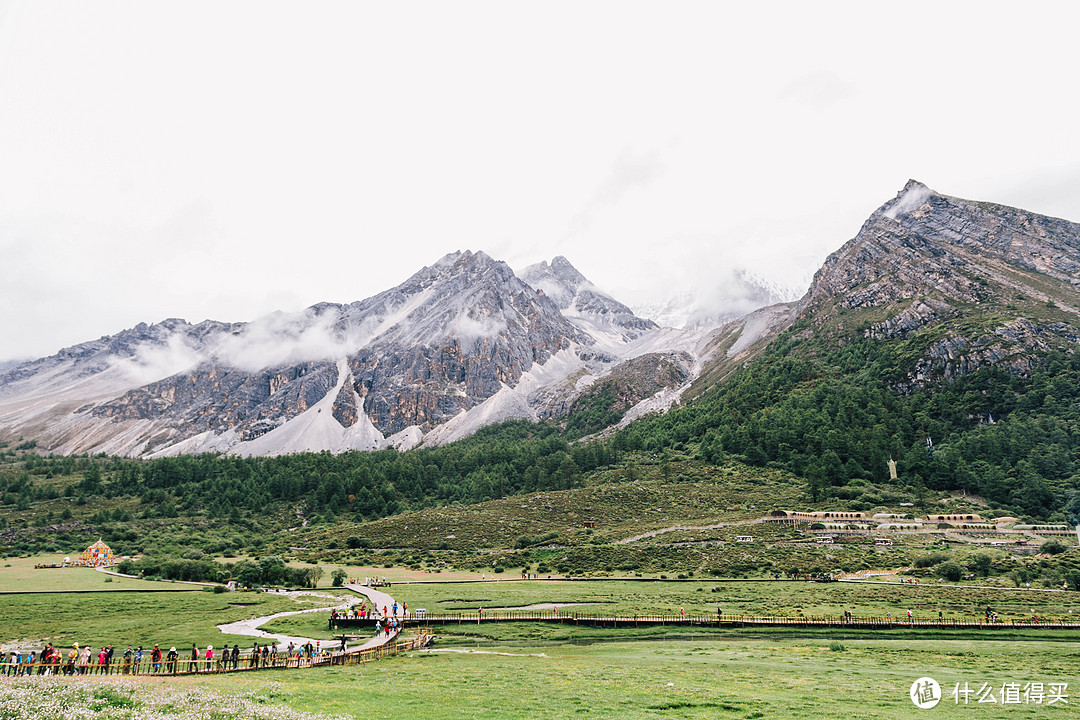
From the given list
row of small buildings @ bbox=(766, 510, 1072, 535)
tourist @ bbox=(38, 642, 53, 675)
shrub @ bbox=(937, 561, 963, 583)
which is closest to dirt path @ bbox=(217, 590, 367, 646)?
tourist @ bbox=(38, 642, 53, 675)

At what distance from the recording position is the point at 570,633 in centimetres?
4559

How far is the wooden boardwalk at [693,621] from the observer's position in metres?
44.4

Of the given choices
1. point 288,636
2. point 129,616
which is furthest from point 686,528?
point 129,616

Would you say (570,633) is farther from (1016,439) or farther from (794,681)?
(1016,439)

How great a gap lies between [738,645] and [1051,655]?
1742 cm

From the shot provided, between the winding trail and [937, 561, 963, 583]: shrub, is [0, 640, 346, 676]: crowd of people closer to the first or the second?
the winding trail

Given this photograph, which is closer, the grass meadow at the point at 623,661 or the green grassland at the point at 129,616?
the grass meadow at the point at 623,661

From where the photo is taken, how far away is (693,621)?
47.4 m

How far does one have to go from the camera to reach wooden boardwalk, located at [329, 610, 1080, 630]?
44438 mm

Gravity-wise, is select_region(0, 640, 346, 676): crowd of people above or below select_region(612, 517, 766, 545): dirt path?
above

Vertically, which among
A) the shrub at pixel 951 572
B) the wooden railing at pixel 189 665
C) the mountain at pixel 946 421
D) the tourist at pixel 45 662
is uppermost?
the mountain at pixel 946 421

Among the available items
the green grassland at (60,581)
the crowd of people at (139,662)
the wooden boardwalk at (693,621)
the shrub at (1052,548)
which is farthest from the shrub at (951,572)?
the green grassland at (60,581)

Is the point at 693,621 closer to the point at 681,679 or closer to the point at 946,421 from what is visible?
the point at 681,679

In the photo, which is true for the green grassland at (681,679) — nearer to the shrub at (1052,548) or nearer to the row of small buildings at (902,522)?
the shrub at (1052,548)
